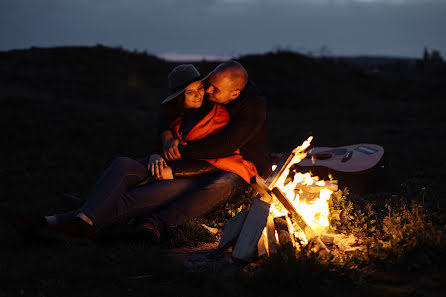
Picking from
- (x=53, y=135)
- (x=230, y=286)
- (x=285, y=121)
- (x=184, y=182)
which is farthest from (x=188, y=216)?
(x=285, y=121)

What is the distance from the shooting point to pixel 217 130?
5.13 m

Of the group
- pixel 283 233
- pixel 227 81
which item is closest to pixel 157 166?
pixel 227 81

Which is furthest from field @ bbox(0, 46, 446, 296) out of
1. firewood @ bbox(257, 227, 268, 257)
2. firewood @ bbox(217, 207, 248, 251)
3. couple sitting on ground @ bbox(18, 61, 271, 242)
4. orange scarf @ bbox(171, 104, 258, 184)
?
orange scarf @ bbox(171, 104, 258, 184)

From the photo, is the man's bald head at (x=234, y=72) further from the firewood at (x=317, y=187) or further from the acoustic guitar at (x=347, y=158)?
the acoustic guitar at (x=347, y=158)

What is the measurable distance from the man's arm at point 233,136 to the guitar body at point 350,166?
1595 mm

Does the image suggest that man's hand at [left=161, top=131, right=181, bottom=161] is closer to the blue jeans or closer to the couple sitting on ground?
the couple sitting on ground

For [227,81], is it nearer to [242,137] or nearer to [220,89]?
[220,89]

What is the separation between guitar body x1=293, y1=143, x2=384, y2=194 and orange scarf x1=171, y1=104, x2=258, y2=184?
4.85ft

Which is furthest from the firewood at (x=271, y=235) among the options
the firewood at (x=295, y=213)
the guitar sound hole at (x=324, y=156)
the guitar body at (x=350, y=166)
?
the guitar sound hole at (x=324, y=156)

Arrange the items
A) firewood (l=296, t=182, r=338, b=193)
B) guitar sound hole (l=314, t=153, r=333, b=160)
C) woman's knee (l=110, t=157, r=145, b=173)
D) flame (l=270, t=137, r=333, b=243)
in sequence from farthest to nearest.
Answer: guitar sound hole (l=314, t=153, r=333, b=160) < woman's knee (l=110, t=157, r=145, b=173) < firewood (l=296, t=182, r=338, b=193) < flame (l=270, t=137, r=333, b=243)

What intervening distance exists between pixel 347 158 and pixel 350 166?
29cm

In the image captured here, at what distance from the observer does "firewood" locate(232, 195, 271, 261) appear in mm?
3621

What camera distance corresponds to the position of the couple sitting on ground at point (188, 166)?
4293mm

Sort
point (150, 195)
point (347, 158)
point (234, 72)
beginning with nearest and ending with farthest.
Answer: point (150, 195), point (234, 72), point (347, 158)
